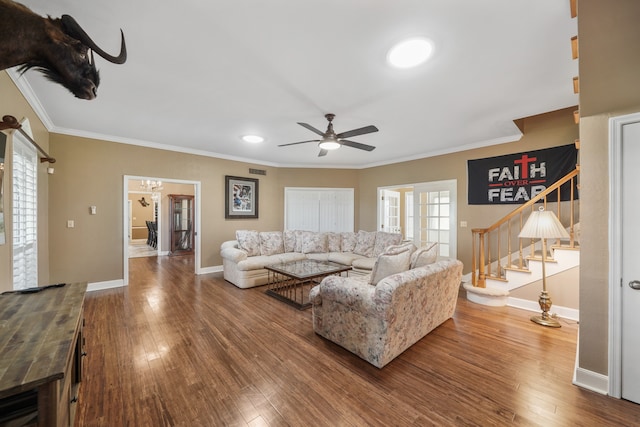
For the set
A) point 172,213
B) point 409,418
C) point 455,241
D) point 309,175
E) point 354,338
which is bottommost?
point 409,418

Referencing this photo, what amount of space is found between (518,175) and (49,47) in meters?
5.53

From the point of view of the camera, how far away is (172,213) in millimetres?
8234

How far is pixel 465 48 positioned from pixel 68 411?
352cm

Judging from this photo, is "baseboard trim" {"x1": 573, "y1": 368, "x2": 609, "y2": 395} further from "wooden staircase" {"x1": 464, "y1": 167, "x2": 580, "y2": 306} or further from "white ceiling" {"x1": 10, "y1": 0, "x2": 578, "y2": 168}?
"white ceiling" {"x1": 10, "y1": 0, "x2": 578, "y2": 168}

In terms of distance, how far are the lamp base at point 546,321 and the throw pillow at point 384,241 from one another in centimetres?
237

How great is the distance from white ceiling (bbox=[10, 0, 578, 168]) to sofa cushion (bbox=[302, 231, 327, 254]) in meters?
2.39

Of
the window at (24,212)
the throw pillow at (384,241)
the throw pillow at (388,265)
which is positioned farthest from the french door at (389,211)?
the window at (24,212)

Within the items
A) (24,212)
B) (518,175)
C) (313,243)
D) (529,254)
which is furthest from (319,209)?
(24,212)

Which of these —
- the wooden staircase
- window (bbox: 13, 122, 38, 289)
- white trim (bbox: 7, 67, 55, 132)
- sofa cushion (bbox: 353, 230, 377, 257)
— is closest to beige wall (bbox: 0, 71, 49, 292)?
white trim (bbox: 7, 67, 55, 132)

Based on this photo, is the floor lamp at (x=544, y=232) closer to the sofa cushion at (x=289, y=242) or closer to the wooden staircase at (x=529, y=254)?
the wooden staircase at (x=529, y=254)

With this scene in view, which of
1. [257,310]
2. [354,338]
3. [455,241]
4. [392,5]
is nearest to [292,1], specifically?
[392,5]

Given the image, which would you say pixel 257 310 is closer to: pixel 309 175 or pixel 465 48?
pixel 465 48

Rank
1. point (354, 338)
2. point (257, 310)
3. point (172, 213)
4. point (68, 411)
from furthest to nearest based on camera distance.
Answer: point (172, 213) → point (257, 310) → point (354, 338) → point (68, 411)

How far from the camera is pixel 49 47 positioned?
1.31 meters
